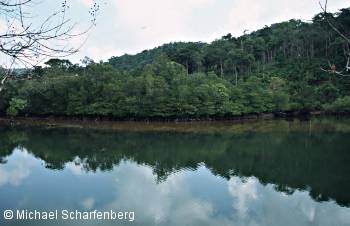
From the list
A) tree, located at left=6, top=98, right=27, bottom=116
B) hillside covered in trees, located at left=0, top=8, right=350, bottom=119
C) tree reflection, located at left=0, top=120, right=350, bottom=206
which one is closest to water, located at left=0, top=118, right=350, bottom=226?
tree reflection, located at left=0, top=120, right=350, bottom=206

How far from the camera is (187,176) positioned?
62.4 ft

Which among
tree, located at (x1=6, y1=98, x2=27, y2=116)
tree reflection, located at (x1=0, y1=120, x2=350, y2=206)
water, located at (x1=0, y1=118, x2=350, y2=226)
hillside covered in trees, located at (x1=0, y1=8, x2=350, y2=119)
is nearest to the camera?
water, located at (x1=0, y1=118, x2=350, y2=226)

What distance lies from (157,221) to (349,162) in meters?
12.9

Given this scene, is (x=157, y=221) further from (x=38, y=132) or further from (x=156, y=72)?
(x=156, y=72)

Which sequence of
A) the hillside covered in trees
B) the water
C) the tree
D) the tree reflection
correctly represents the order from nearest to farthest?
the water < the tree reflection < the hillside covered in trees < the tree

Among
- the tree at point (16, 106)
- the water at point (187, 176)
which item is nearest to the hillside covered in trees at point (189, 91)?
the tree at point (16, 106)

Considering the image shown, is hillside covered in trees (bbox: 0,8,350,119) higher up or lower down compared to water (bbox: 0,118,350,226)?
higher up

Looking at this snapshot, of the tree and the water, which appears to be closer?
the water

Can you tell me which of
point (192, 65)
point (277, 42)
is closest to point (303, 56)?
point (277, 42)

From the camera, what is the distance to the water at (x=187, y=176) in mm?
13641

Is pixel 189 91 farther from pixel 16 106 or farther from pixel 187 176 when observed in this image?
pixel 187 176

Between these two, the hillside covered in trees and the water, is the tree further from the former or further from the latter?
the water

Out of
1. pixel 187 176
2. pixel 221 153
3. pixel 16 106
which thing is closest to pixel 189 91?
pixel 221 153

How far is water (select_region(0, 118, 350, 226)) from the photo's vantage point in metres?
13.6
